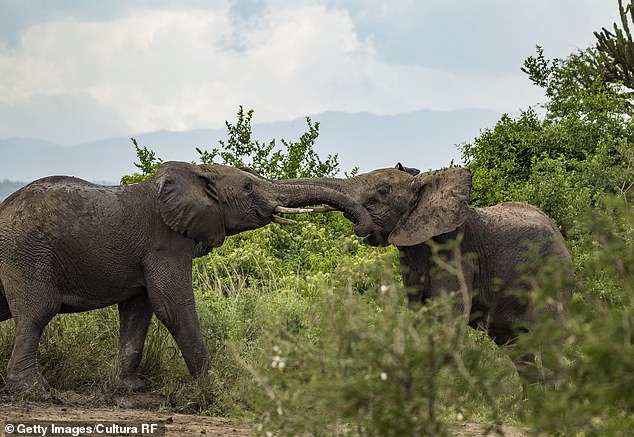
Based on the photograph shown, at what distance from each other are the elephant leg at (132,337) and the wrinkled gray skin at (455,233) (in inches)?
80.5

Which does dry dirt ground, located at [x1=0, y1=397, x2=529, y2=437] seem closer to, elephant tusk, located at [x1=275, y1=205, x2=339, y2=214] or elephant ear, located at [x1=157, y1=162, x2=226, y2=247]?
elephant ear, located at [x1=157, y1=162, x2=226, y2=247]

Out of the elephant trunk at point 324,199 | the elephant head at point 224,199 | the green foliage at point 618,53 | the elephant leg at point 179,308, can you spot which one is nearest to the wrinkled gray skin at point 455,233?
the elephant trunk at point 324,199

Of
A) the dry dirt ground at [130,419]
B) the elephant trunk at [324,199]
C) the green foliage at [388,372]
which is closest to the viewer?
the green foliage at [388,372]

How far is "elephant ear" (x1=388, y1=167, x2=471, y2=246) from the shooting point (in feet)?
27.9

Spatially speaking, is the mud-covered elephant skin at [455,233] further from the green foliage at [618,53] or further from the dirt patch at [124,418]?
the green foliage at [618,53]

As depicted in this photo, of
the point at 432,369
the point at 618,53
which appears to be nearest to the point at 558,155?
the point at 618,53

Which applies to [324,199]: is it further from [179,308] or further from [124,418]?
[124,418]

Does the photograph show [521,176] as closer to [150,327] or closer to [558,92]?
[558,92]

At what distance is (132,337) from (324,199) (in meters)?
2.09

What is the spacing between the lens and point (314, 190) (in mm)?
8859

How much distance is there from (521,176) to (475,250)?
10168 millimetres

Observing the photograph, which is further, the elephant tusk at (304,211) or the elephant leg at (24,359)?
the elephant tusk at (304,211)

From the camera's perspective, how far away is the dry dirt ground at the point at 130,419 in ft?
23.6

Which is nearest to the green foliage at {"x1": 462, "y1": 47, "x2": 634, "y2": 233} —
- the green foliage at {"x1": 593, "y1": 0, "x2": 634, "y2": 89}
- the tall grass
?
the green foliage at {"x1": 593, "y1": 0, "x2": 634, "y2": 89}
